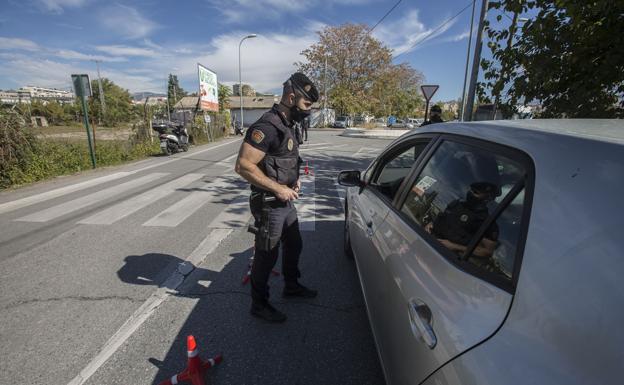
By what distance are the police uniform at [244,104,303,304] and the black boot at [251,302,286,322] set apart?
0.05m

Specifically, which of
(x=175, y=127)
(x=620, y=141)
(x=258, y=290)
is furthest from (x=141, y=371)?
(x=175, y=127)

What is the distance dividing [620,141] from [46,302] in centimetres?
411

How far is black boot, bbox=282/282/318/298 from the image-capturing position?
2.96 metres

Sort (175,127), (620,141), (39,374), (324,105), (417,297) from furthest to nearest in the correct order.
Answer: (324,105) < (175,127) < (39,374) < (417,297) < (620,141)

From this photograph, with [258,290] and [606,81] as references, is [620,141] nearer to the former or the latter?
[258,290]

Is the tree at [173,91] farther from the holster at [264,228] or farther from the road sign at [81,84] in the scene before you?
the holster at [264,228]

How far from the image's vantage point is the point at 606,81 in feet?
11.2

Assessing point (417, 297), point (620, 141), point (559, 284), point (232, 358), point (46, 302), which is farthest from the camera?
point (46, 302)

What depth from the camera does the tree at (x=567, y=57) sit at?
320cm

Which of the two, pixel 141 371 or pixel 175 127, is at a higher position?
pixel 175 127

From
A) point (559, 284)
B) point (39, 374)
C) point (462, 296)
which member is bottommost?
point (39, 374)

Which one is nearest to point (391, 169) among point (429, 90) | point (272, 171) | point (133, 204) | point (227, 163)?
point (272, 171)

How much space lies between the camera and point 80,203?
604cm

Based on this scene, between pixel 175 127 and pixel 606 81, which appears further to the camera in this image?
pixel 175 127
